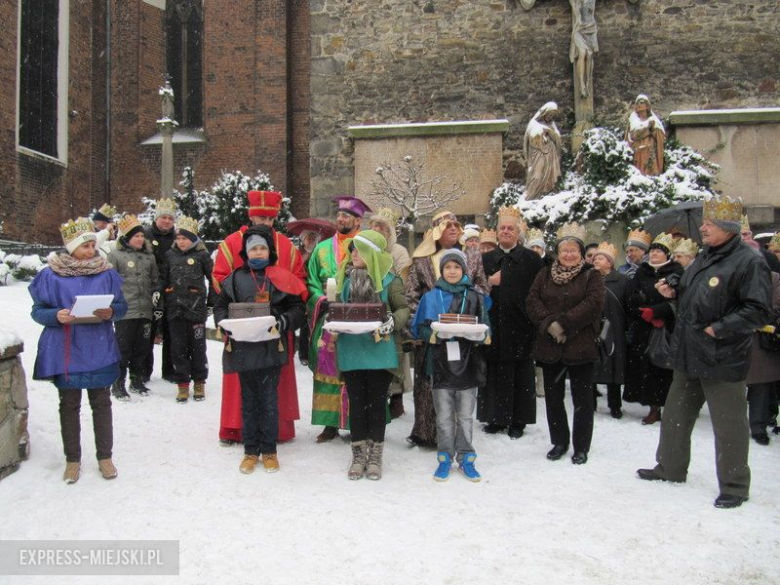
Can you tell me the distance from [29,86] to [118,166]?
3259mm

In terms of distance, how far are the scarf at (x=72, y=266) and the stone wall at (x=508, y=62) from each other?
913 centimetres

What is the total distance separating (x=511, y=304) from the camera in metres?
5.98

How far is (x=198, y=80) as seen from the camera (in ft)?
72.6

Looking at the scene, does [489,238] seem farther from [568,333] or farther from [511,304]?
[568,333]

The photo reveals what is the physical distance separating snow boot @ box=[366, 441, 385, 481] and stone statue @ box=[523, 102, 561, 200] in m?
7.75

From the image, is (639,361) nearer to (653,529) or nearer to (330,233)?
(653,529)

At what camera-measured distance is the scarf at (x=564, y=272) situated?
525cm

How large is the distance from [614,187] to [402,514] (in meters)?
8.15

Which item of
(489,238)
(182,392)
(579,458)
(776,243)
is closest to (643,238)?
(776,243)

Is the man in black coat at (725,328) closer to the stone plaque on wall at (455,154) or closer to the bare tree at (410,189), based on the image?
the bare tree at (410,189)

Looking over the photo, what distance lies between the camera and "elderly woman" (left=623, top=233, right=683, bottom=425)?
6.26 meters

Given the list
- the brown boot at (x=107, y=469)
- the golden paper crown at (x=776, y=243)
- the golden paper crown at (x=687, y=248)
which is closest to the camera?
the brown boot at (x=107, y=469)

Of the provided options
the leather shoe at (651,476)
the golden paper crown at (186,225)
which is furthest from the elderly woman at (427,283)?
the golden paper crown at (186,225)

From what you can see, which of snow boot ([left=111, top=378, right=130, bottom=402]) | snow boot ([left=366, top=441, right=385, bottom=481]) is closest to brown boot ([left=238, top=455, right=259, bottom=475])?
snow boot ([left=366, top=441, right=385, bottom=481])
